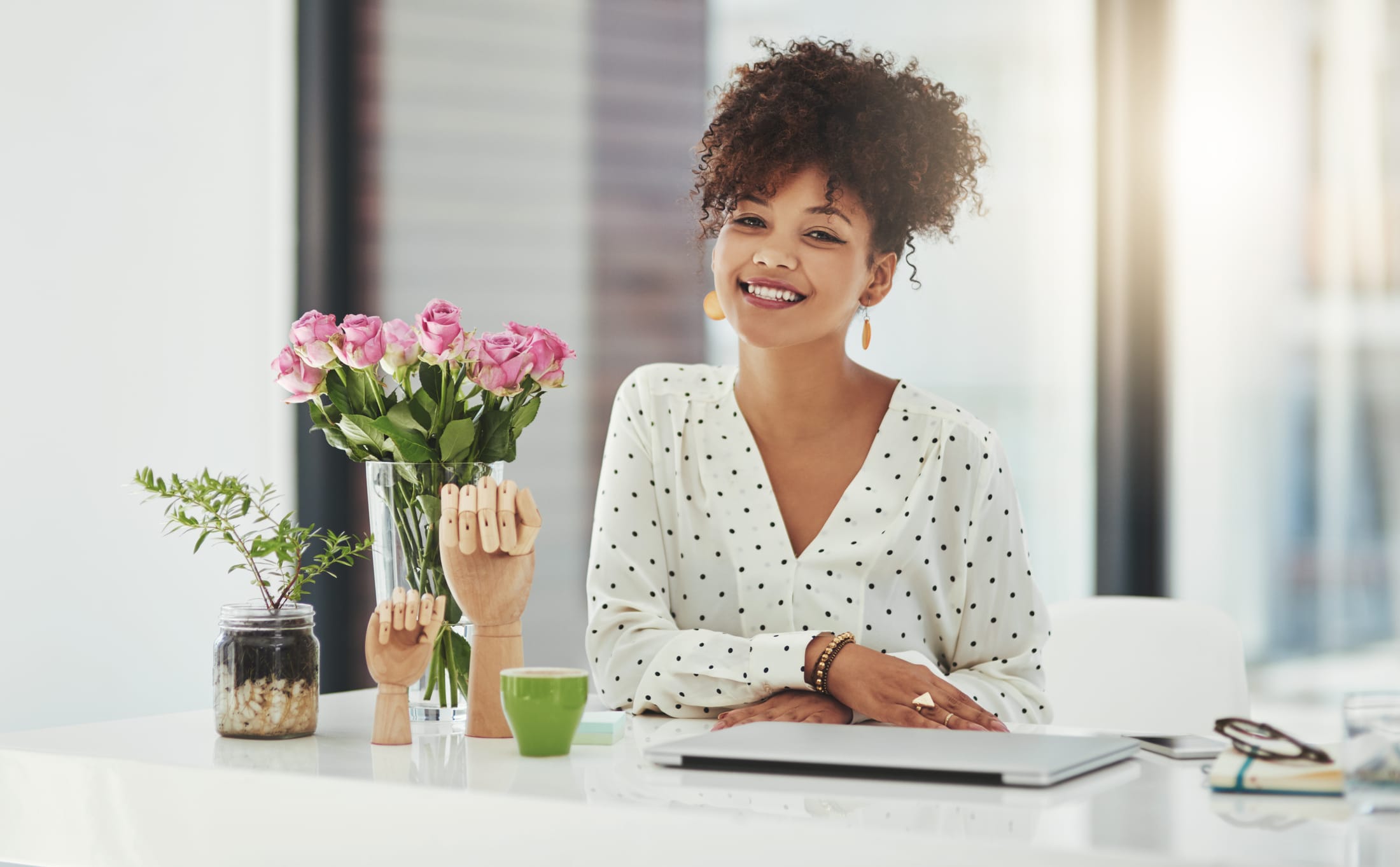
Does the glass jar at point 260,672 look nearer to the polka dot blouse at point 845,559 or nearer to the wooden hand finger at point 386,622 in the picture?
the wooden hand finger at point 386,622

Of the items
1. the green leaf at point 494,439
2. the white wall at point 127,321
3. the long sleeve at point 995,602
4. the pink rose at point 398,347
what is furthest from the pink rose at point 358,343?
the white wall at point 127,321

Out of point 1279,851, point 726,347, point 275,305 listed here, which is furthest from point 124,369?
point 1279,851

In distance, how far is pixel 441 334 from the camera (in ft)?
4.00

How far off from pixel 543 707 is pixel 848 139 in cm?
72

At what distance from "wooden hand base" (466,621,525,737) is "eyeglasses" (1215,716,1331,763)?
57 centimetres

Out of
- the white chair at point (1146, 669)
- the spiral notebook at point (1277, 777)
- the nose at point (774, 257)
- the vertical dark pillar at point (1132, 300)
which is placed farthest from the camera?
the vertical dark pillar at point (1132, 300)

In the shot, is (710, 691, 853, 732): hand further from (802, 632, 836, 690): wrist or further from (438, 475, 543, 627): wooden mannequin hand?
(438, 475, 543, 627): wooden mannequin hand

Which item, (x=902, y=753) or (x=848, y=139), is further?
(x=848, y=139)

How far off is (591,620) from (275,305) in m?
1.84

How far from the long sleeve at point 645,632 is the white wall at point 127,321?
50.3 inches

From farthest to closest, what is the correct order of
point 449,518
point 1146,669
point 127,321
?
point 127,321, point 1146,669, point 449,518

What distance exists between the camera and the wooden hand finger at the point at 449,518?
1149mm

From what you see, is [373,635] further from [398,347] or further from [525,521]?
[398,347]

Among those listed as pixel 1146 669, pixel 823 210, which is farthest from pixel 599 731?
pixel 1146 669
